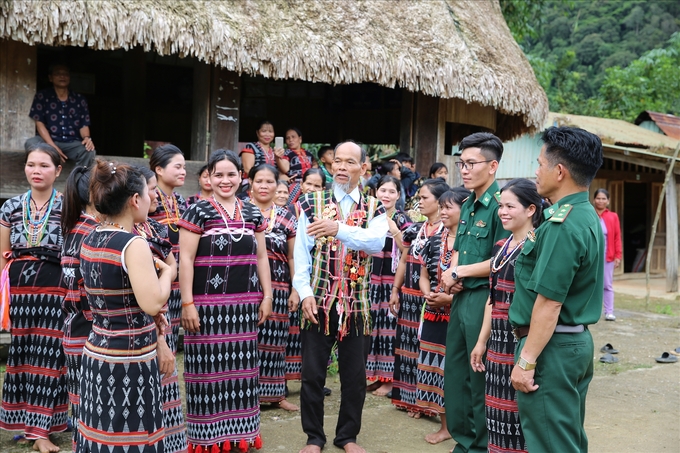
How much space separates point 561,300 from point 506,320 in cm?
88

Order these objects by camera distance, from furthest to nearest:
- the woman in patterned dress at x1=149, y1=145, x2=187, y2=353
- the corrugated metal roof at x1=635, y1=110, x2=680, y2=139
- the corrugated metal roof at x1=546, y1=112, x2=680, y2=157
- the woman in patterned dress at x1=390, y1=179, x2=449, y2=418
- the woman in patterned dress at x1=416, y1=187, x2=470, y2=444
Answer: the corrugated metal roof at x1=635, y1=110, x2=680, y2=139 < the corrugated metal roof at x1=546, y1=112, x2=680, y2=157 < the woman in patterned dress at x1=390, y1=179, x2=449, y2=418 < the woman in patterned dress at x1=416, y1=187, x2=470, y2=444 < the woman in patterned dress at x1=149, y1=145, x2=187, y2=353

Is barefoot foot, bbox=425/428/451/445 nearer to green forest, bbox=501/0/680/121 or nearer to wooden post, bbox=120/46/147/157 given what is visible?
wooden post, bbox=120/46/147/157

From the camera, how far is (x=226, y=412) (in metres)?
4.34

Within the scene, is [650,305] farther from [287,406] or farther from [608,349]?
[287,406]

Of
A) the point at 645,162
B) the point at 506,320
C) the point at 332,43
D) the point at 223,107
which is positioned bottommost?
the point at 506,320

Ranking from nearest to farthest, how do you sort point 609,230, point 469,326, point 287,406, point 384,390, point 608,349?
point 469,326, point 287,406, point 384,390, point 608,349, point 609,230

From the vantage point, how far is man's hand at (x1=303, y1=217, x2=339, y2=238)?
3986 mm

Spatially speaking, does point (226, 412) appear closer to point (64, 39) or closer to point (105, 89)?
point (64, 39)

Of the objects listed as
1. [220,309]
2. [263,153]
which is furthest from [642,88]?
[220,309]

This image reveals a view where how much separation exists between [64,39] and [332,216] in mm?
3514

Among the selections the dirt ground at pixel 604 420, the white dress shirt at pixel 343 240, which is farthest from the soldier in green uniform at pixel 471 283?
the dirt ground at pixel 604 420

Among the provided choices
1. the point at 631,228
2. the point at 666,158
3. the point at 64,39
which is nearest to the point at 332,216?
the point at 64,39

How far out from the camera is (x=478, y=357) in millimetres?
3916

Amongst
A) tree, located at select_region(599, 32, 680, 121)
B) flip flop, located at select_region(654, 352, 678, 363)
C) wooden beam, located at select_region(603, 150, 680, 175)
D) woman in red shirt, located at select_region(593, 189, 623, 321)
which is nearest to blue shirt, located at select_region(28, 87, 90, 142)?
flip flop, located at select_region(654, 352, 678, 363)
